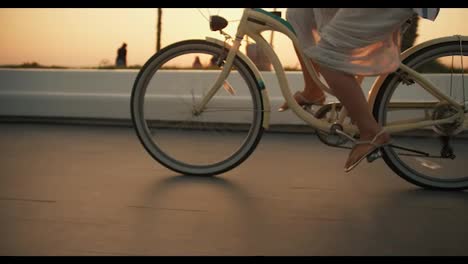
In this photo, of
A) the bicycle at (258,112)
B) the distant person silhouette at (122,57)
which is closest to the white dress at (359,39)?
the bicycle at (258,112)

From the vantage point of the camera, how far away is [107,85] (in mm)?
5848

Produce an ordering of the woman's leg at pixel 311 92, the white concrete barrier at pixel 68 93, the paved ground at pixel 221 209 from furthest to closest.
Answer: the white concrete barrier at pixel 68 93 < the woman's leg at pixel 311 92 < the paved ground at pixel 221 209

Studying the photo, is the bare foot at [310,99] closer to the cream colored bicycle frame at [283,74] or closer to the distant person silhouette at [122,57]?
the cream colored bicycle frame at [283,74]

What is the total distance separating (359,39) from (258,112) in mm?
711

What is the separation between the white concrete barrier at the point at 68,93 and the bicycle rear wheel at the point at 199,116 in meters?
1.66

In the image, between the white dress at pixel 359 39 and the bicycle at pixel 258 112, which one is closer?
the white dress at pixel 359 39

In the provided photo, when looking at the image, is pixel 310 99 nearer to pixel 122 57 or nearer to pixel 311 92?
pixel 311 92

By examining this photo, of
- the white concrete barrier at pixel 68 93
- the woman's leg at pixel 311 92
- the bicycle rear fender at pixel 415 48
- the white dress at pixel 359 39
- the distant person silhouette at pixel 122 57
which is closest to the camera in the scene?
the white dress at pixel 359 39

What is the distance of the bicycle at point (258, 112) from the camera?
10.2 feet

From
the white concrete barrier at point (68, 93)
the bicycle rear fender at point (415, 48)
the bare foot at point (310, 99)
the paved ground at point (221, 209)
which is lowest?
the white concrete barrier at point (68, 93)

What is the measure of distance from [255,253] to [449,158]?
1501mm

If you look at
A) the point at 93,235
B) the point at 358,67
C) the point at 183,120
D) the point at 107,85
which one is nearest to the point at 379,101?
the point at 358,67

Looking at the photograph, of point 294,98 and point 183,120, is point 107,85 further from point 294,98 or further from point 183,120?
point 294,98

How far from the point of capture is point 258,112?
10.8 feet
